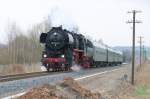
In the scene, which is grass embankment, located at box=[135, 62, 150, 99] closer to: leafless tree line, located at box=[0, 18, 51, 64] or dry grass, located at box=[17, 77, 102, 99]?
dry grass, located at box=[17, 77, 102, 99]

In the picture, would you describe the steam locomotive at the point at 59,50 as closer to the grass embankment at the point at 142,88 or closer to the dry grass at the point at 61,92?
the grass embankment at the point at 142,88

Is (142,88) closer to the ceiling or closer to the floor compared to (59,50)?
closer to the floor

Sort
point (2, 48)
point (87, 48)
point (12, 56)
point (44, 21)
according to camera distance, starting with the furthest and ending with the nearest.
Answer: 1. point (44, 21)
2. point (2, 48)
3. point (12, 56)
4. point (87, 48)

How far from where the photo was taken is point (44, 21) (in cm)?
8550

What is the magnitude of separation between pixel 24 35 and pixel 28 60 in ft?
39.1

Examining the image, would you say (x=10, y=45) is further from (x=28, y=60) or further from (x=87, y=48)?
(x=87, y=48)

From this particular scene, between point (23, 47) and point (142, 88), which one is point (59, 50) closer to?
point (142, 88)

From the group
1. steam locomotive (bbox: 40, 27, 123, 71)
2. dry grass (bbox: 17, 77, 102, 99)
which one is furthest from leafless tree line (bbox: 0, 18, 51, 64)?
dry grass (bbox: 17, 77, 102, 99)

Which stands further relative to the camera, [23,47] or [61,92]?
[23,47]

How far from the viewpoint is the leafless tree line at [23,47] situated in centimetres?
6620

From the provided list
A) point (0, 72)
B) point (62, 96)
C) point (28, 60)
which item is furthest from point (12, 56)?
point (62, 96)

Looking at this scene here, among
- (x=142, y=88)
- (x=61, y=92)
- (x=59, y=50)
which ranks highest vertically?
(x=59, y=50)

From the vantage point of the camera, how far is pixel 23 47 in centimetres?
7406

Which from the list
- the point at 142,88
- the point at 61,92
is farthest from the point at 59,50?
the point at 61,92
